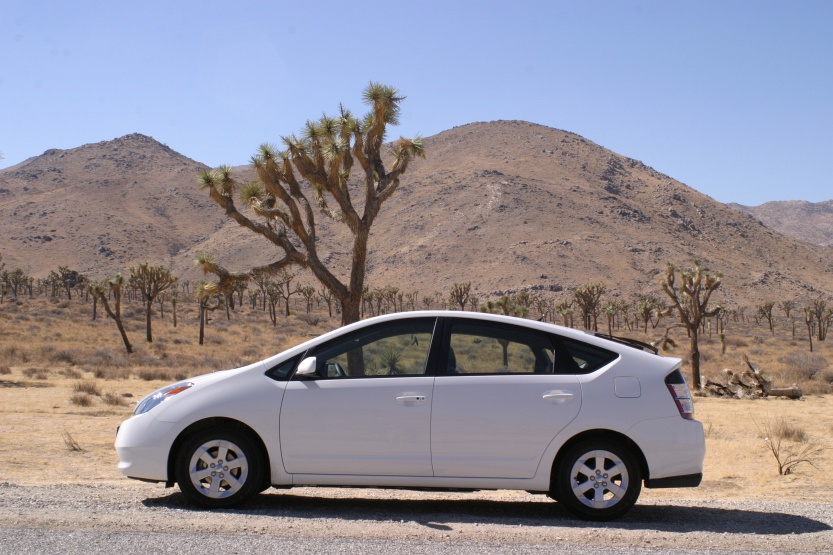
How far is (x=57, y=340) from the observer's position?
1689 inches

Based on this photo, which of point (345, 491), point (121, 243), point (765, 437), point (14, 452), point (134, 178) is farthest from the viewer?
point (134, 178)

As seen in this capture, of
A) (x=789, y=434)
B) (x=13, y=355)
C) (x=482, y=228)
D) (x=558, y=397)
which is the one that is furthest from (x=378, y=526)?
(x=482, y=228)

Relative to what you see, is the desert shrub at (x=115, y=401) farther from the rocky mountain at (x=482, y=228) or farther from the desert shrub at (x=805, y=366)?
the rocky mountain at (x=482, y=228)

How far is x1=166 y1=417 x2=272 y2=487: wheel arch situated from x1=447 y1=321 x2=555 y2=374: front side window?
162 cm

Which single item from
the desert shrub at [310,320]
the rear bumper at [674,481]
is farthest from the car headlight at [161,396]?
the desert shrub at [310,320]

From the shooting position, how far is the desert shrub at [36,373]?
25.4 metres

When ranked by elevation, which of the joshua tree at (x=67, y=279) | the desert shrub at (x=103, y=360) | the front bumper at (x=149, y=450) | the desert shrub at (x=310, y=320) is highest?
the joshua tree at (x=67, y=279)

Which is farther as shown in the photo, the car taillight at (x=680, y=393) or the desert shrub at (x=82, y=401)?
the desert shrub at (x=82, y=401)

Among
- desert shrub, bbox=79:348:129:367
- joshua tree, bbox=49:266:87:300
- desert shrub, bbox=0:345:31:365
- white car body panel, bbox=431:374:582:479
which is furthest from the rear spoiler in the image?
joshua tree, bbox=49:266:87:300

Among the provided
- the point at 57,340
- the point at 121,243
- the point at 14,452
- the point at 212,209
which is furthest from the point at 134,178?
the point at 14,452

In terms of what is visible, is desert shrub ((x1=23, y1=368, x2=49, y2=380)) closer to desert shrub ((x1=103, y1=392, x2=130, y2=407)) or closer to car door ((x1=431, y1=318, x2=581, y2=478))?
desert shrub ((x1=103, y1=392, x2=130, y2=407))

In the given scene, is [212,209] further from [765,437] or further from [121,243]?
[765,437]

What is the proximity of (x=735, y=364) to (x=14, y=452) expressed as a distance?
33860mm

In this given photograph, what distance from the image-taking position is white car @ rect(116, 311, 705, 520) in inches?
249
